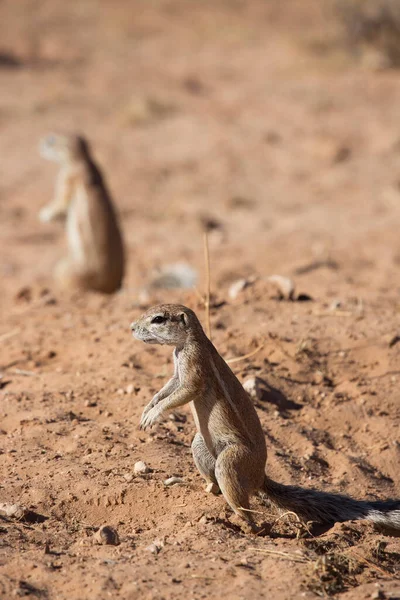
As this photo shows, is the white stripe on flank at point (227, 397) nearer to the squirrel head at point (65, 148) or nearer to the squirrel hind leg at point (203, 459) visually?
the squirrel hind leg at point (203, 459)

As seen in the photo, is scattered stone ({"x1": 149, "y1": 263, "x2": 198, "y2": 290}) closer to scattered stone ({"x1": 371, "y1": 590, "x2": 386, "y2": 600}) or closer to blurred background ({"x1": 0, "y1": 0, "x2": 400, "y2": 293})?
blurred background ({"x1": 0, "y1": 0, "x2": 400, "y2": 293})

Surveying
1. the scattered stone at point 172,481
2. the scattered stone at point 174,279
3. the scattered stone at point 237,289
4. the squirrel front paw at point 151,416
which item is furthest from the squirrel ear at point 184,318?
the scattered stone at point 174,279

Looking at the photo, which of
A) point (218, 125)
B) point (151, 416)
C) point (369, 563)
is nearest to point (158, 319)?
point (151, 416)

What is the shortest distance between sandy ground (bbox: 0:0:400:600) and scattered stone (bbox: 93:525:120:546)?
4 centimetres

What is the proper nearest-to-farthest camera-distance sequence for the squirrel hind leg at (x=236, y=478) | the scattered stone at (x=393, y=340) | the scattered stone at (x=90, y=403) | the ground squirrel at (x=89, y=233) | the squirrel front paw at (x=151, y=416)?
the squirrel hind leg at (x=236, y=478), the squirrel front paw at (x=151, y=416), the scattered stone at (x=90, y=403), the scattered stone at (x=393, y=340), the ground squirrel at (x=89, y=233)

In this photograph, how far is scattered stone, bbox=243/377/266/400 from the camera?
5.73 metres

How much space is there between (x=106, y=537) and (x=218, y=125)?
1264cm

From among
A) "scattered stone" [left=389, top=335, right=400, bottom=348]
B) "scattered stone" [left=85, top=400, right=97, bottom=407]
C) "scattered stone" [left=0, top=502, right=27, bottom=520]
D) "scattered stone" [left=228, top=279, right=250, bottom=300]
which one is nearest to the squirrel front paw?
"scattered stone" [left=0, top=502, right=27, bottom=520]

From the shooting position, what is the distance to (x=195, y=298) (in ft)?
23.3

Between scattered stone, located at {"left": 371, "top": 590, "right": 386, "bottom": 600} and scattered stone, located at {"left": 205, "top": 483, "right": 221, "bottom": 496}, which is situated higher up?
scattered stone, located at {"left": 371, "top": 590, "right": 386, "bottom": 600}

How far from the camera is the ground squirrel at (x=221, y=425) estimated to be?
4.45 m

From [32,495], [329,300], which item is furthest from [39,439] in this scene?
[329,300]

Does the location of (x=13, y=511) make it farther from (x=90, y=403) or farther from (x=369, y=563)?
(x=369, y=563)

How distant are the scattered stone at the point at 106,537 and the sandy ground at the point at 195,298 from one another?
43 mm
